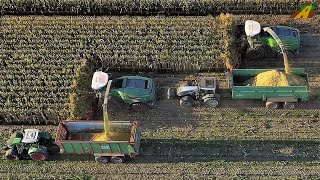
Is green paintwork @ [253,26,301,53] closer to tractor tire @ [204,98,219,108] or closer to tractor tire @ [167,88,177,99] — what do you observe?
tractor tire @ [204,98,219,108]

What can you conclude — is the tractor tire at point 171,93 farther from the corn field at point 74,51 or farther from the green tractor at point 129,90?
the corn field at point 74,51

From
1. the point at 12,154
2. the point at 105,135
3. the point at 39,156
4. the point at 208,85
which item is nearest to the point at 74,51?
the point at 105,135

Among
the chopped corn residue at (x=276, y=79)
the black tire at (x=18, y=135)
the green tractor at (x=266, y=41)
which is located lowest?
the black tire at (x=18, y=135)

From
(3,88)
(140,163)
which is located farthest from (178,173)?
(3,88)

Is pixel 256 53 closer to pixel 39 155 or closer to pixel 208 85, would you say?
pixel 208 85

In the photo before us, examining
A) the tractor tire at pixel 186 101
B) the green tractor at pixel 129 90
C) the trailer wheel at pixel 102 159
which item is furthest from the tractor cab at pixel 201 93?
the trailer wheel at pixel 102 159

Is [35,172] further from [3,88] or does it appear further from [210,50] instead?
[210,50]
